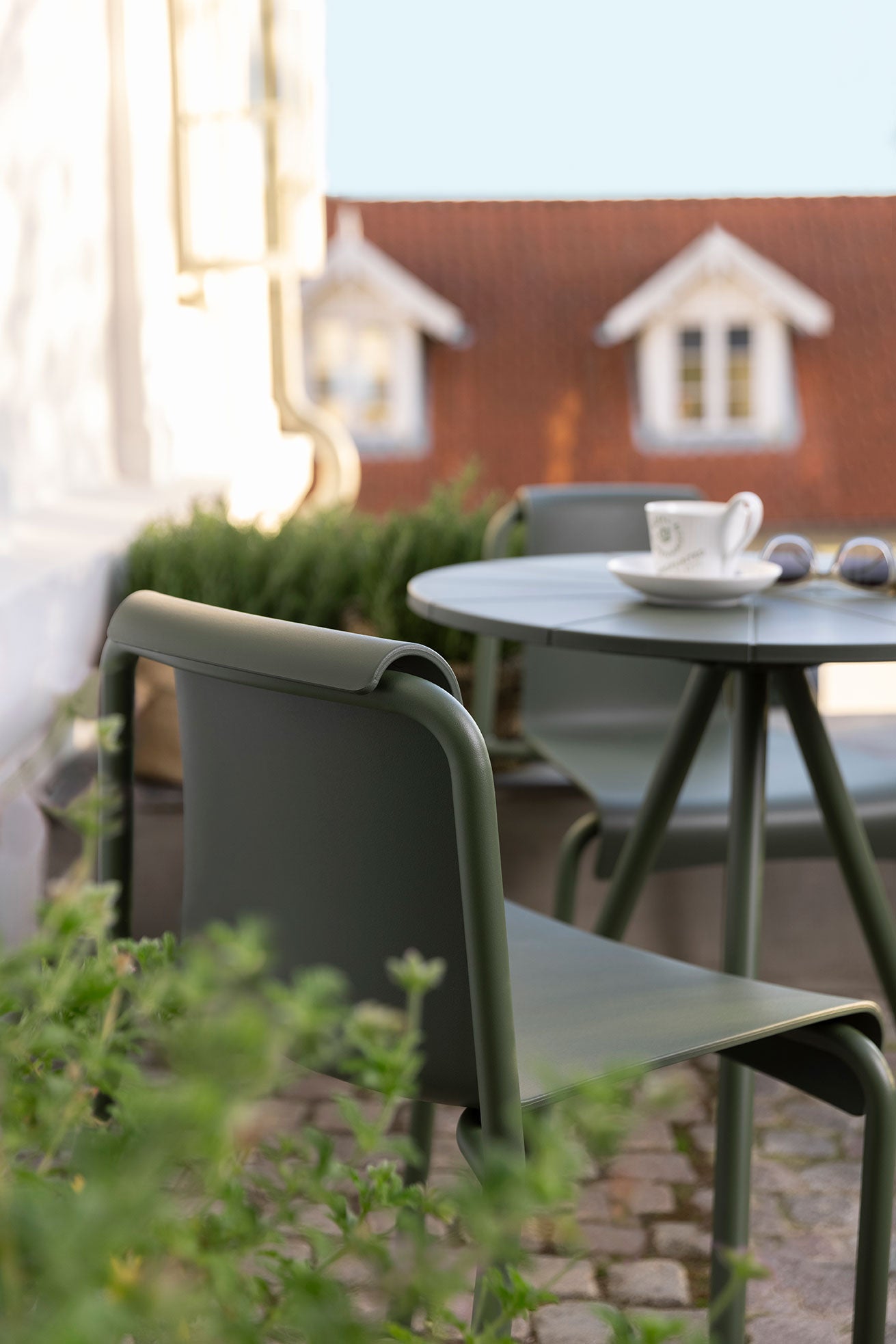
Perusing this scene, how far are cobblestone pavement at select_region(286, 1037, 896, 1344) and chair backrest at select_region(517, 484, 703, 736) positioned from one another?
2.45ft

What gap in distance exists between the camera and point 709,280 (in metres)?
13.3

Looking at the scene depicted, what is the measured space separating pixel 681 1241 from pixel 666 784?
68 centimetres

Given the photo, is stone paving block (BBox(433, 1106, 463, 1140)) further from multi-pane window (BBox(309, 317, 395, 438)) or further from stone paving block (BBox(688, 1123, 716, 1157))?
multi-pane window (BBox(309, 317, 395, 438))

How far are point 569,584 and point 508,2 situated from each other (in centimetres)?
1546

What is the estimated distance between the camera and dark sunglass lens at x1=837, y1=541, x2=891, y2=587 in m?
2.02

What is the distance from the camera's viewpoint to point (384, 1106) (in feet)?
1.95

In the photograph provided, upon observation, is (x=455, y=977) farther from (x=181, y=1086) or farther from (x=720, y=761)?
(x=720, y=761)

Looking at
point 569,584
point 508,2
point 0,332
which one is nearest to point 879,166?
point 0,332

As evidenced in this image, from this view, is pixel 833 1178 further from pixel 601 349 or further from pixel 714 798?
pixel 601 349

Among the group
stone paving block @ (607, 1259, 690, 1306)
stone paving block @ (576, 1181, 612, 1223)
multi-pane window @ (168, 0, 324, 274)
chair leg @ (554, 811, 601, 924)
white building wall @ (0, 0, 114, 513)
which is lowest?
stone paving block @ (576, 1181, 612, 1223)

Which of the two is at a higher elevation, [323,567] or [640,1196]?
[323,567]

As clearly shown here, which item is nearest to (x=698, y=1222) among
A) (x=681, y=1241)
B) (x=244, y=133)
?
(x=681, y=1241)

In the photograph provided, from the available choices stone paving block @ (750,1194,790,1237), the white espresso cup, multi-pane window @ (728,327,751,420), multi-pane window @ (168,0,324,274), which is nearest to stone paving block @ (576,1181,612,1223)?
stone paving block @ (750,1194,790,1237)

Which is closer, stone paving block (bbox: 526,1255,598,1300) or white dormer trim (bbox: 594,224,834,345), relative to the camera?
stone paving block (bbox: 526,1255,598,1300)
